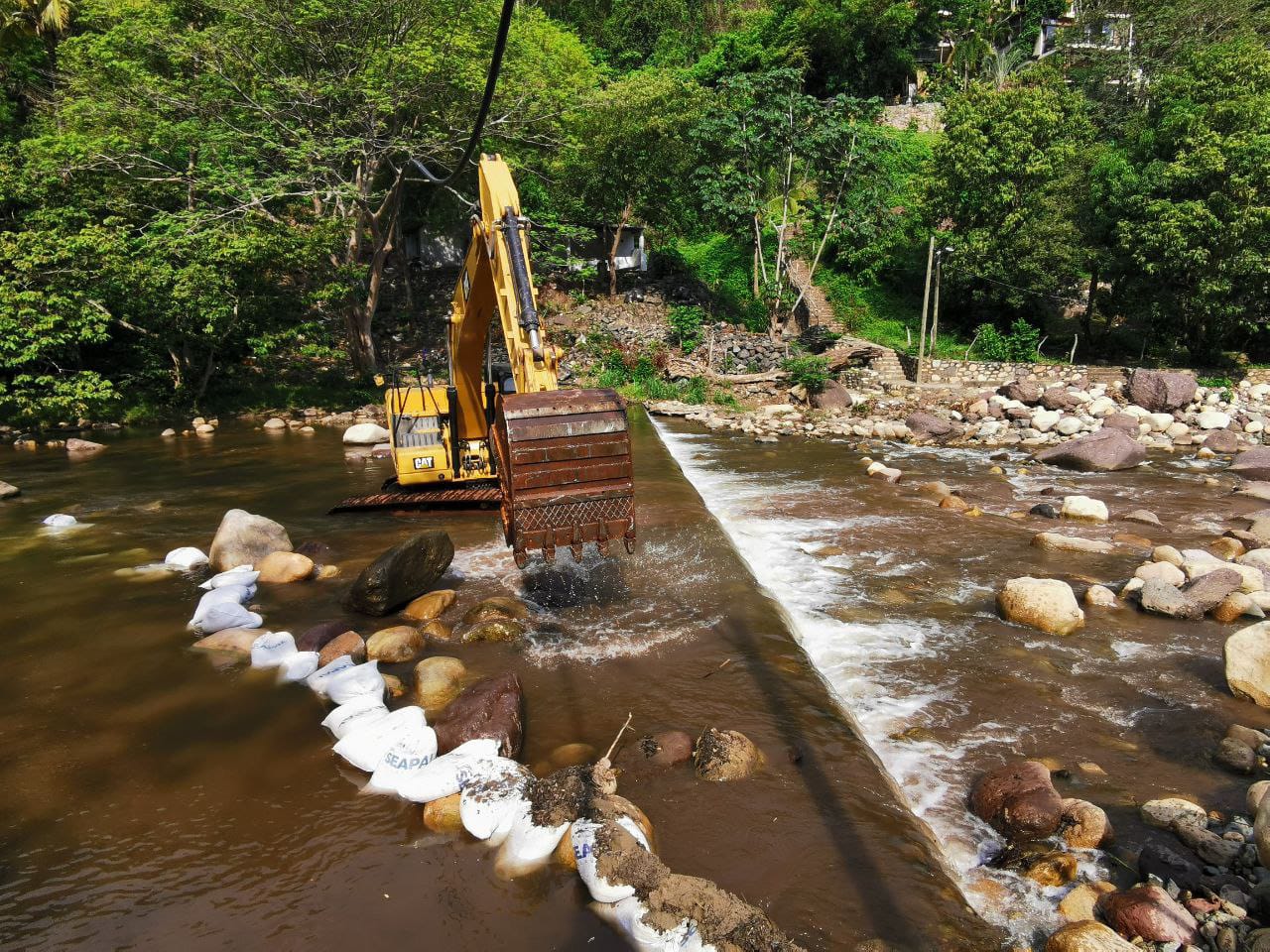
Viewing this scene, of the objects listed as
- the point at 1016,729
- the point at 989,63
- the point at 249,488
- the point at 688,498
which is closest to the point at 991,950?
the point at 1016,729

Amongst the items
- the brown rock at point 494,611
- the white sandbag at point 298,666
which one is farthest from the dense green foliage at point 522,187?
the white sandbag at point 298,666

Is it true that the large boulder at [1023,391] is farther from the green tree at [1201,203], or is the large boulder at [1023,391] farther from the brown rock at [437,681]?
the brown rock at [437,681]

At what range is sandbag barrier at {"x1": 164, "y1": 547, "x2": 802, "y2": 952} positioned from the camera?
159 inches

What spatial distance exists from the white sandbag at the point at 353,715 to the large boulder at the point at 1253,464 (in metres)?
19.5

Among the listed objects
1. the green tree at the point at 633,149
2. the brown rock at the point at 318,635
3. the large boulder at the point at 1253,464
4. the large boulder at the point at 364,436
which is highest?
the green tree at the point at 633,149

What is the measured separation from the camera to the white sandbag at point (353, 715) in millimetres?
5887

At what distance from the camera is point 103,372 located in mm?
24703

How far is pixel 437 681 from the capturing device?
683cm

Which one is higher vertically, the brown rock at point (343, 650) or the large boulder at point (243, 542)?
the large boulder at point (243, 542)

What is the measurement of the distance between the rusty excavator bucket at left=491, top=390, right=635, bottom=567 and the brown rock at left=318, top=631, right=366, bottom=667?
2095 millimetres

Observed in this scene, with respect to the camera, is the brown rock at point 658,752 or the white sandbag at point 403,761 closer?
the white sandbag at point 403,761

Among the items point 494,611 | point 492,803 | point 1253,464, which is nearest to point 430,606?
point 494,611

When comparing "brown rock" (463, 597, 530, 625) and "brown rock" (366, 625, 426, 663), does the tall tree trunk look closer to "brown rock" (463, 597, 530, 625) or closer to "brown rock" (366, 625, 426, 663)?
"brown rock" (463, 597, 530, 625)

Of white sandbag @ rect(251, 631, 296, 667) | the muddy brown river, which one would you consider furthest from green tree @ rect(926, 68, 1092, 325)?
white sandbag @ rect(251, 631, 296, 667)
